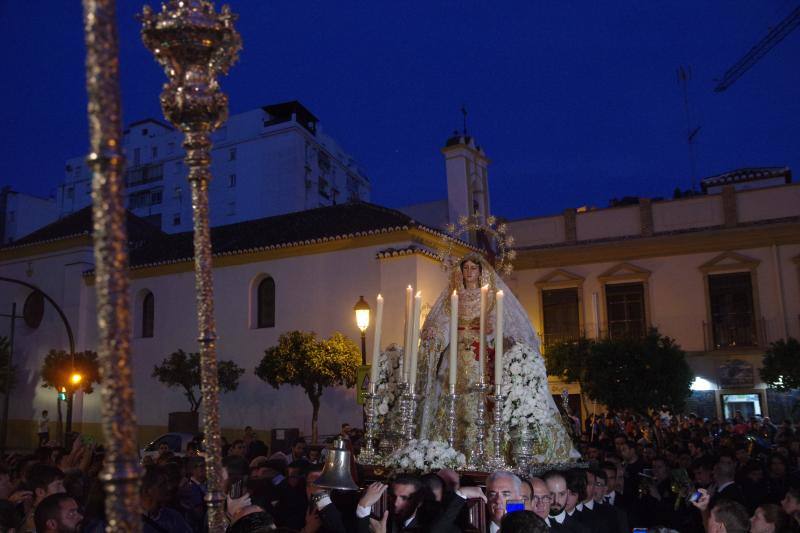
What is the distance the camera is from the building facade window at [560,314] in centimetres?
2816

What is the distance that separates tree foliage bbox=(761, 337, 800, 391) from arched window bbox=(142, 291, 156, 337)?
20.2 metres

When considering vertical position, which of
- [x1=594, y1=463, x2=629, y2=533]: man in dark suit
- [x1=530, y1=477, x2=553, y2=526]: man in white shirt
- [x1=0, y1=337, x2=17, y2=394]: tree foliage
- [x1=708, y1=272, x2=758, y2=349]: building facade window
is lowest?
[x1=594, y1=463, x2=629, y2=533]: man in dark suit

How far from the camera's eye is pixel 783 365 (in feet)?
74.8

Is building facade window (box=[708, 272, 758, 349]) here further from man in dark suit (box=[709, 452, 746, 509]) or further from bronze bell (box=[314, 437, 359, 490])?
bronze bell (box=[314, 437, 359, 490])

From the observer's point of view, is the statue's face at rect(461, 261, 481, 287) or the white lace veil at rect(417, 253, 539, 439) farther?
the statue's face at rect(461, 261, 481, 287)

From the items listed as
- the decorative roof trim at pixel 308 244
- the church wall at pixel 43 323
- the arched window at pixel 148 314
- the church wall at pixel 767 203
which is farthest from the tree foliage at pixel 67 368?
the church wall at pixel 767 203

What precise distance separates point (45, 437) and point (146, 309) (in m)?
5.74

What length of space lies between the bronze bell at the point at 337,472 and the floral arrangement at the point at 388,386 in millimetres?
3445

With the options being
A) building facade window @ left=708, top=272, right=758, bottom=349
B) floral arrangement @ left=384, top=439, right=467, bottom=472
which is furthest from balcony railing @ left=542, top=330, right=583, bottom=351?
floral arrangement @ left=384, top=439, right=467, bottom=472

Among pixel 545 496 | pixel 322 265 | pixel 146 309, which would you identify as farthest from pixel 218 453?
pixel 146 309

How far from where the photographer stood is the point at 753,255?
26.1 metres

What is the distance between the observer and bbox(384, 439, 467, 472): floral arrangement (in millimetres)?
6785

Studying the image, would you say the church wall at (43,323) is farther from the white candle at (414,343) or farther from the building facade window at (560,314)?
the white candle at (414,343)

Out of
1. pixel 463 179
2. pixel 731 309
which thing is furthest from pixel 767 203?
pixel 463 179
